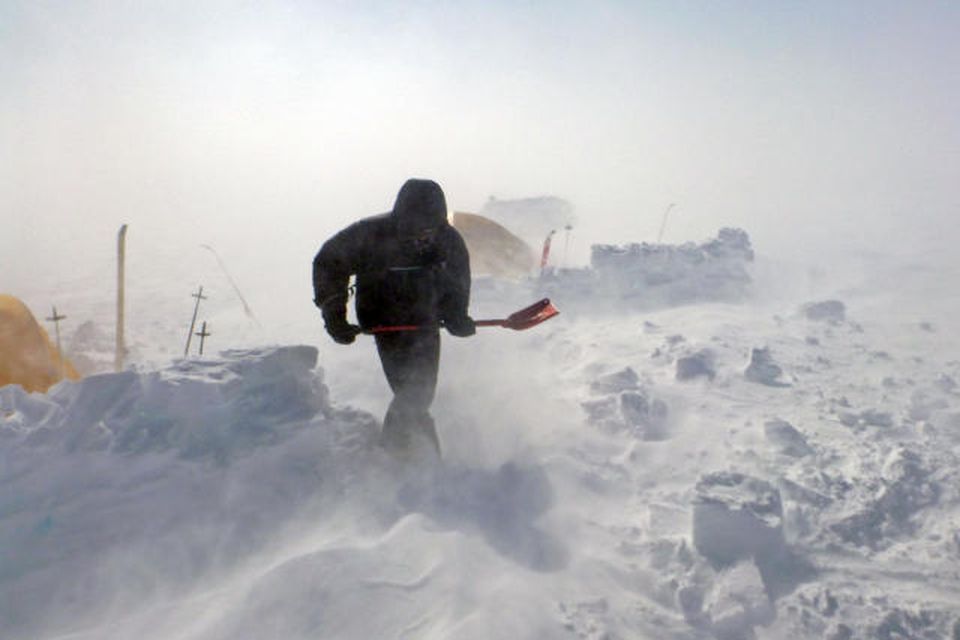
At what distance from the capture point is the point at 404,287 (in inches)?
124

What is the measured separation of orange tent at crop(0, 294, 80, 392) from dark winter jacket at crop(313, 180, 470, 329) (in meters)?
4.47

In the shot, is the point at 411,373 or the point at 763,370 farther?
the point at 763,370

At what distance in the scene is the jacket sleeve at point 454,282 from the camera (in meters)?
3.25

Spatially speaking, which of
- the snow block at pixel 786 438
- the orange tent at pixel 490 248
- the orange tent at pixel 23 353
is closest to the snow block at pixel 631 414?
the snow block at pixel 786 438

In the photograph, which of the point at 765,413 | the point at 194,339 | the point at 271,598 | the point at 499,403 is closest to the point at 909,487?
the point at 765,413

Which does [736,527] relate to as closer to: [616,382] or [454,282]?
[454,282]

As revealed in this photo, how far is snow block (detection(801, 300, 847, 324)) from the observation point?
739cm

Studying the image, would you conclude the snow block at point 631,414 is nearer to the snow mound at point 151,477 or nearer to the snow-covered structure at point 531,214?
the snow mound at point 151,477

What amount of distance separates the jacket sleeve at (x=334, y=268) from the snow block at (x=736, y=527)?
79.2 inches

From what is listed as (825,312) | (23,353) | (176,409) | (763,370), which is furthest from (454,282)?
(825,312)

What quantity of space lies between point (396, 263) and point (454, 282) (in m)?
0.35

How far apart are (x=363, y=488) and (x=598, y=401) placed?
86.2 inches

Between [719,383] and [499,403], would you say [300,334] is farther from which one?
[719,383]

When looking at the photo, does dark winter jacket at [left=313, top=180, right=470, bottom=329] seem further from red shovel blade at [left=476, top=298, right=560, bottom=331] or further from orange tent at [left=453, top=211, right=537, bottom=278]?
orange tent at [left=453, top=211, right=537, bottom=278]
